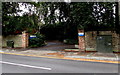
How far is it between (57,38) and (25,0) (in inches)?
453

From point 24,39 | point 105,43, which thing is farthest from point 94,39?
point 24,39

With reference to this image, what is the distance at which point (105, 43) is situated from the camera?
11.5 meters

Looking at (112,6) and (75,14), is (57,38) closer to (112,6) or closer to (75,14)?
(75,14)

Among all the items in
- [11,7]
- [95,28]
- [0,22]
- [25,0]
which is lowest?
[95,28]

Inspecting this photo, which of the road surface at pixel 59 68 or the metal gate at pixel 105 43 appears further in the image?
the metal gate at pixel 105 43

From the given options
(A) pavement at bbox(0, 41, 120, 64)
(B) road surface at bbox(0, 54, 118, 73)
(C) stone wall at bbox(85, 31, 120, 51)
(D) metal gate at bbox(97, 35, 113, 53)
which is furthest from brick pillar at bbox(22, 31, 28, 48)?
(D) metal gate at bbox(97, 35, 113, 53)

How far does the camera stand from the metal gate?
11.4 metres

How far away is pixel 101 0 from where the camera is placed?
34.9ft

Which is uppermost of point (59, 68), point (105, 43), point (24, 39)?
point (24, 39)

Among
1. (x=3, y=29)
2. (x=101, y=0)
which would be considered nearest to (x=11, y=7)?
(x=3, y=29)

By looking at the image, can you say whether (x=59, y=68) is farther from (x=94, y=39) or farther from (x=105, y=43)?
(x=105, y=43)

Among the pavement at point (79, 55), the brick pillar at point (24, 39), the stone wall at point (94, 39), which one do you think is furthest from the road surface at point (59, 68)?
the brick pillar at point (24, 39)

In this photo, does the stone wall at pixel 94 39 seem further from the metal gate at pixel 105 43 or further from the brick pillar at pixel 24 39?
the brick pillar at pixel 24 39

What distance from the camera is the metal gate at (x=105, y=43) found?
37.4 ft
